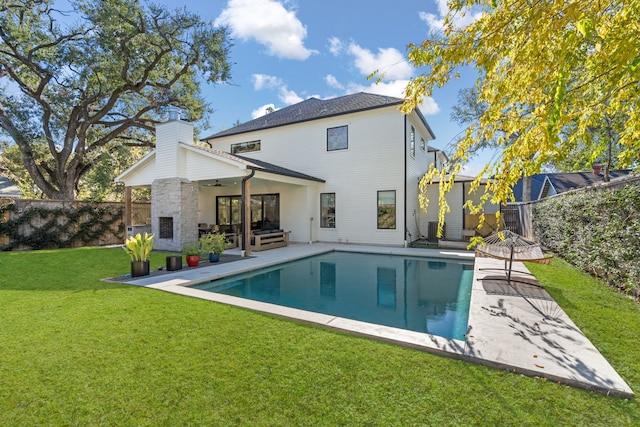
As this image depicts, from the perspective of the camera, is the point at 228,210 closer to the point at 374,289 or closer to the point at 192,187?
the point at 192,187

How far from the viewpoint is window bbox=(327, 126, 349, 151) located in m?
13.7

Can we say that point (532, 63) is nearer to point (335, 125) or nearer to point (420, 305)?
point (420, 305)

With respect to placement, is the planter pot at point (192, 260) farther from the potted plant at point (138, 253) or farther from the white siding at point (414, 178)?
the white siding at point (414, 178)

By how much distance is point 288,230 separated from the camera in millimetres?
14477

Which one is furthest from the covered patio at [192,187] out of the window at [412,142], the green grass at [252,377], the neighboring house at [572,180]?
the neighboring house at [572,180]

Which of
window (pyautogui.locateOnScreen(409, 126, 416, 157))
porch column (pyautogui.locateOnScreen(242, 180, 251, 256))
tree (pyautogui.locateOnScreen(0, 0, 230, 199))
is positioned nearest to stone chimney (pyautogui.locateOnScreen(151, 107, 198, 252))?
porch column (pyautogui.locateOnScreen(242, 180, 251, 256))

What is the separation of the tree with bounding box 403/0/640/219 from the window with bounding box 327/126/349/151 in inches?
416

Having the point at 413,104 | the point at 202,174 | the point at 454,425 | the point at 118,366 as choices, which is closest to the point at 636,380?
the point at 454,425

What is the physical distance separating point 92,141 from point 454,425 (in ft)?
75.4

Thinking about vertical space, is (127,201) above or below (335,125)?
below

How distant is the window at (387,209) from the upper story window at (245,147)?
7.37m

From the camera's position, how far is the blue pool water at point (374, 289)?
481cm

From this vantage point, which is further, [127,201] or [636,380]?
[127,201]

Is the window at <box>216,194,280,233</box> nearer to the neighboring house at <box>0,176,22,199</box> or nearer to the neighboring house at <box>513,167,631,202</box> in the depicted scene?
the neighboring house at <box>0,176,22,199</box>
